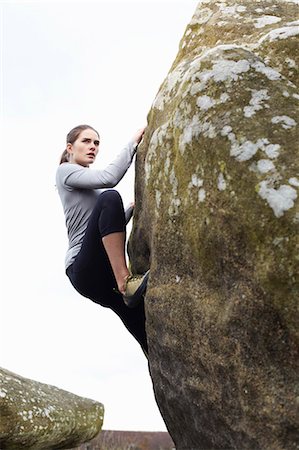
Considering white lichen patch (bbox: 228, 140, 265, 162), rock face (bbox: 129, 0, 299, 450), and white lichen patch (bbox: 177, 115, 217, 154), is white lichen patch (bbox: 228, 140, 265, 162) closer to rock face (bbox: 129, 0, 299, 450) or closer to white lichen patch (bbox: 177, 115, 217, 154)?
rock face (bbox: 129, 0, 299, 450)

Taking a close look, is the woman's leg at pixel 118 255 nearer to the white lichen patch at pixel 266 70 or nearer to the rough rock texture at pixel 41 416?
the white lichen patch at pixel 266 70

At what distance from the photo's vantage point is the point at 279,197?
576 cm

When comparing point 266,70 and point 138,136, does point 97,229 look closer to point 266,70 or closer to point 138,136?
point 138,136

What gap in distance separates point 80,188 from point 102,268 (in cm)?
87

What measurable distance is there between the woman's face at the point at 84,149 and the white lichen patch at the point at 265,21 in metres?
2.16

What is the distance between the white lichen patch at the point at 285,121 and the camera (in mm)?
6082

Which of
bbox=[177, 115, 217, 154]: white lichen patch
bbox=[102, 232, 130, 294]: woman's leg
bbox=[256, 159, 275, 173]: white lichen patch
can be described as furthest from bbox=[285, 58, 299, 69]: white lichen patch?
bbox=[102, 232, 130, 294]: woman's leg

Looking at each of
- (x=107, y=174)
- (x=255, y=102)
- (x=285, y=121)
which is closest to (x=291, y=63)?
(x=255, y=102)

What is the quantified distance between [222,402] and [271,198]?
5.31 ft

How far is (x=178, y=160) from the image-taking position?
6.46 metres

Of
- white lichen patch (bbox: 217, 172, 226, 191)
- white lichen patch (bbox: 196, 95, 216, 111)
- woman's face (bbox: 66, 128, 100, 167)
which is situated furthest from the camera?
woman's face (bbox: 66, 128, 100, 167)

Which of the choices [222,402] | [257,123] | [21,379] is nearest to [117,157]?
[257,123]

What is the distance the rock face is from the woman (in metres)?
0.57

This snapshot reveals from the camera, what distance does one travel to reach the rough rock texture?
38.3 feet
